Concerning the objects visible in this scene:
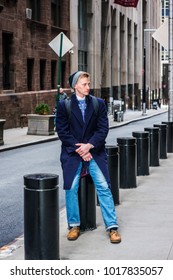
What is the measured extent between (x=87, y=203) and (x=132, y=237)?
2.42ft

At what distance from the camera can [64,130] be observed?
7.10 metres

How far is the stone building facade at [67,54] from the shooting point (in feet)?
109

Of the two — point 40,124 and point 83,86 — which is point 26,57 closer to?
point 40,124

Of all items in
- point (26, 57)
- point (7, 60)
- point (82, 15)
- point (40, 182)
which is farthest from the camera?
point (82, 15)

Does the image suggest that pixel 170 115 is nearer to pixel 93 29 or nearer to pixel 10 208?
pixel 10 208

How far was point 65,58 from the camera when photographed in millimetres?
43844

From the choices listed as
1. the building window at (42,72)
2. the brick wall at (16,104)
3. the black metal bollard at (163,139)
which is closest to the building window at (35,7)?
the building window at (42,72)

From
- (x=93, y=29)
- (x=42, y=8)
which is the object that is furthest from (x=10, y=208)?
(x=93, y=29)

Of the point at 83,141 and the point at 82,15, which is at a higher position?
the point at 82,15

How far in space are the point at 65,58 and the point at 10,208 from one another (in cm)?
3445

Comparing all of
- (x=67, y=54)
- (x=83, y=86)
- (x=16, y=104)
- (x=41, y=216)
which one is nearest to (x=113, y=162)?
(x=83, y=86)

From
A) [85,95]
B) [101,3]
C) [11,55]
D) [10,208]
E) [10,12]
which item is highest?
[101,3]

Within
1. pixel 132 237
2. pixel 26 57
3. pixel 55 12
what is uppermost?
pixel 55 12

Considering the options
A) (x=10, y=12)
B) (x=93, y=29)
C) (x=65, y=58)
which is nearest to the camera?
(x=10, y=12)
